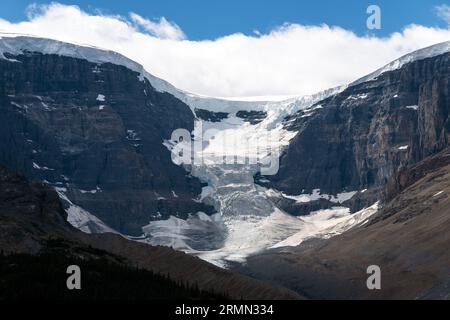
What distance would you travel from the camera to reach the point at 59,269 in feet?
545
